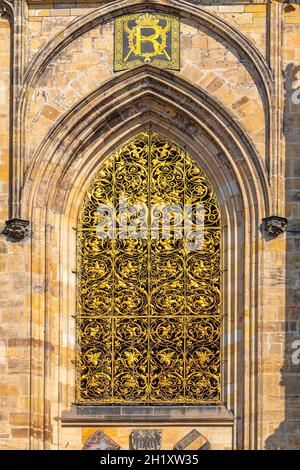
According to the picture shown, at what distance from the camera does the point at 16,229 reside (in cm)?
3506

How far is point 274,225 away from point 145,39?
3218 mm

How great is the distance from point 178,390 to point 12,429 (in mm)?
2326

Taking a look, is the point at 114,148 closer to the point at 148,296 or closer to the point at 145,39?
the point at 145,39

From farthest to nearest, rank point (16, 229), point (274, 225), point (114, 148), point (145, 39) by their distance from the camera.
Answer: point (114, 148)
point (145, 39)
point (16, 229)
point (274, 225)

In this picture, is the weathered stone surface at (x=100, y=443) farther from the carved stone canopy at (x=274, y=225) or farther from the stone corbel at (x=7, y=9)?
the stone corbel at (x=7, y=9)

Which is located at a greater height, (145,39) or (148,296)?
(145,39)

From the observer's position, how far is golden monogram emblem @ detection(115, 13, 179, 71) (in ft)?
117

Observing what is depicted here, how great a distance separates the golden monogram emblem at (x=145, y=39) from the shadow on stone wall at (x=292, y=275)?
168 cm

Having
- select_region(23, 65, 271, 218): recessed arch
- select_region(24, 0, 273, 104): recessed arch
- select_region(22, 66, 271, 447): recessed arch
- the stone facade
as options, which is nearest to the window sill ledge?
the stone facade

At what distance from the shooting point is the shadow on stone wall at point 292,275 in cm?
3441

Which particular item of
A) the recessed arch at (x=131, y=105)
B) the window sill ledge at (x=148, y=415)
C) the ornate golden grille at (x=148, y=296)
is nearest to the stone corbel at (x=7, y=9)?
the recessed arch at (x=131, y=105)

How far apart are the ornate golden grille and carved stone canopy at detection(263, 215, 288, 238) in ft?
2.82

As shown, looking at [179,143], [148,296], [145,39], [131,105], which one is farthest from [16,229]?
[145,39]

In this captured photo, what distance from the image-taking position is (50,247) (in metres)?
35.3
